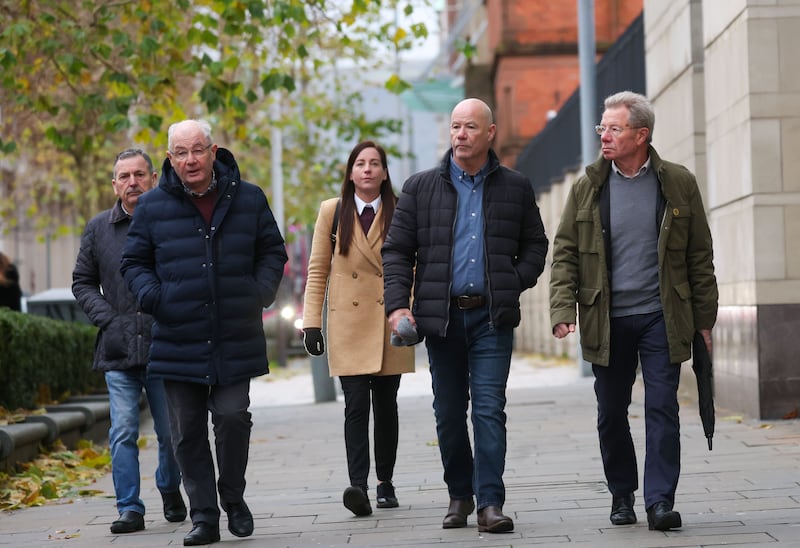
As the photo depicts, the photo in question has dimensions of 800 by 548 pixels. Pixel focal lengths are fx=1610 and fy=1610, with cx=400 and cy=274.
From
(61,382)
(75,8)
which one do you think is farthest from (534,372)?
(61,382)

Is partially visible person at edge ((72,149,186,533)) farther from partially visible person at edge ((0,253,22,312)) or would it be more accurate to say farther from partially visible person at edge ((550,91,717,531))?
partially visible person at edge ((0,253,22,312))

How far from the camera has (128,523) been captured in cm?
796

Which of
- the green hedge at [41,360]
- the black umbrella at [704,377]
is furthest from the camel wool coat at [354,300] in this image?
the green hedge at [41,360]

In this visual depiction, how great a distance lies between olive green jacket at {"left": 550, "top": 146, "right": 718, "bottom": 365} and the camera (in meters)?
7.10

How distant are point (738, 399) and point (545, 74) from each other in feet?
94.8

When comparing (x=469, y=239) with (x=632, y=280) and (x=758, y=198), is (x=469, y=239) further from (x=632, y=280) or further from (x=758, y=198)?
(x=758, y=198)

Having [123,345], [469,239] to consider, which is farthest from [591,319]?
[123,345]

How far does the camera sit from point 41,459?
11.1 metres

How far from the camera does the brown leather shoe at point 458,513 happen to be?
743 centimetres

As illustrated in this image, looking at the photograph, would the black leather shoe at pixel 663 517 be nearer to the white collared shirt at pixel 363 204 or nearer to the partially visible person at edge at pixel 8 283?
the white collared shirt at pixel 363 204

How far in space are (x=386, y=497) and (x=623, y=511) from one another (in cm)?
159

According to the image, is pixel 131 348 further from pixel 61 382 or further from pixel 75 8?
pixel 75 8

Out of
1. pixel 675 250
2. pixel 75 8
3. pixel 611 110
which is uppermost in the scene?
pixel 75 8

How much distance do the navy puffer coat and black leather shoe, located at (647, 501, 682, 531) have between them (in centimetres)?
191
